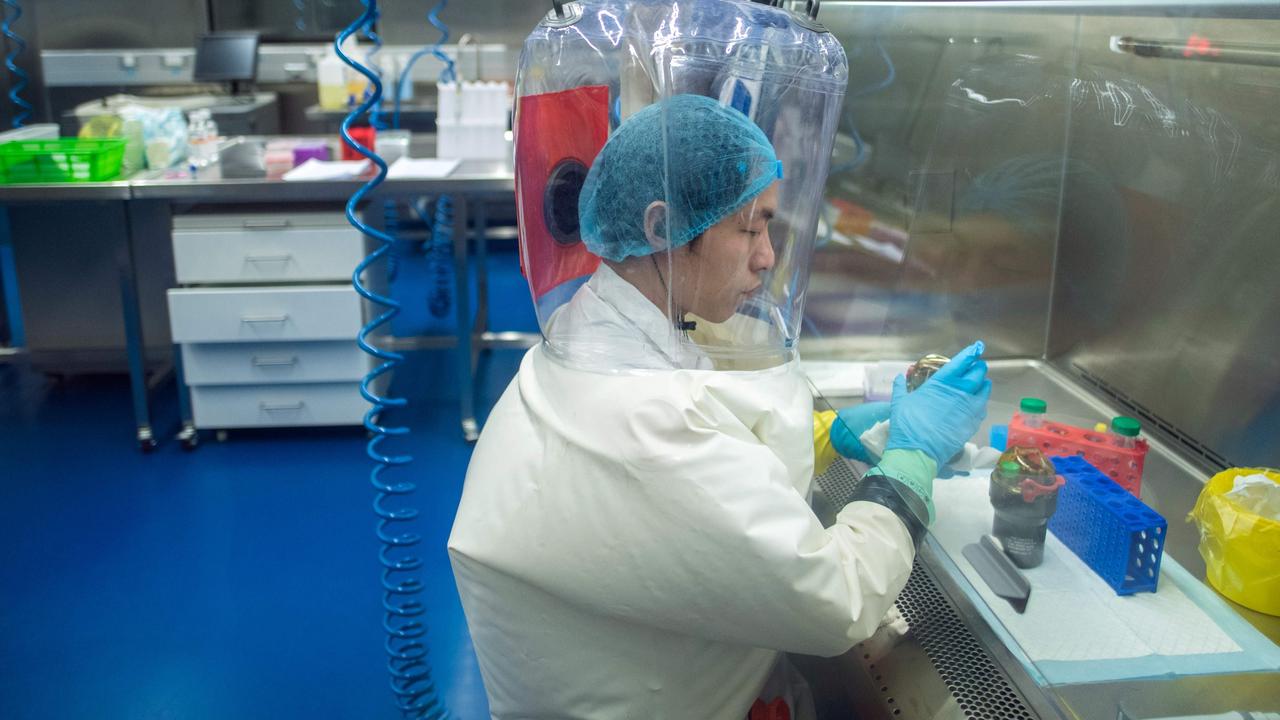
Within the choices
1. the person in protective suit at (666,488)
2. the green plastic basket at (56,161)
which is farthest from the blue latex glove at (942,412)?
the green plastic basket at (56,161)

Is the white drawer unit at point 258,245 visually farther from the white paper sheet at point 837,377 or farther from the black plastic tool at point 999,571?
the black plastic tool at point 999,571

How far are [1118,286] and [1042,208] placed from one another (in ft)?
0.60

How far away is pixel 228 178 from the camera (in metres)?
3.05

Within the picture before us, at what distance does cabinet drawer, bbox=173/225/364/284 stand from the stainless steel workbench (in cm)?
203

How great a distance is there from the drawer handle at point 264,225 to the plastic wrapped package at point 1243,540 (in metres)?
2.63

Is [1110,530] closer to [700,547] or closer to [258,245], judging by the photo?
[700,547]

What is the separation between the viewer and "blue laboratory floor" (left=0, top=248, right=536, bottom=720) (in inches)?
82.0

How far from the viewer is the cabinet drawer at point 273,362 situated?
3.11 metres

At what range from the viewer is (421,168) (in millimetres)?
3197

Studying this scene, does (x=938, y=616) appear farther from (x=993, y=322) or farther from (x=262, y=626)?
(x=262, y=626)

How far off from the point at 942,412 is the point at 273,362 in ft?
7.96

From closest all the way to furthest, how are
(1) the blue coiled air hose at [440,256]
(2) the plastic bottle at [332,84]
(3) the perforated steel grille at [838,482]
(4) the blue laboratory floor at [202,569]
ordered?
(3) the perforated steel grille at [838,482], (4) the blue laboratory floor at [202,569], (2) the plastic bottle at [332,84], (1) the blue coiled air hose at [440,256]

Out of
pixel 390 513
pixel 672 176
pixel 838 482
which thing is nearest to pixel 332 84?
pixel 390 513

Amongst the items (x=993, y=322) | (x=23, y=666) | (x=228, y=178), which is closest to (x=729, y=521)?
(x=993, y=322)
